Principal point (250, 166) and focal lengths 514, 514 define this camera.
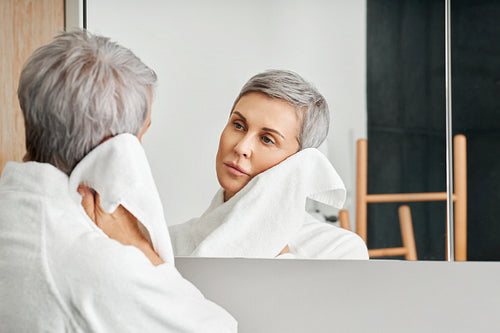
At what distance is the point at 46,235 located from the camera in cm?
70

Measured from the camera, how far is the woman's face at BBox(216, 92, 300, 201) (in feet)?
3.28

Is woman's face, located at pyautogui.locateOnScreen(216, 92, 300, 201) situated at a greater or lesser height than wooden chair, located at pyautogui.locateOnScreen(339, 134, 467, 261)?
greater

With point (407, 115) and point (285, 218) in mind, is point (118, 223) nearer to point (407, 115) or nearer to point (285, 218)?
point (285, 218)

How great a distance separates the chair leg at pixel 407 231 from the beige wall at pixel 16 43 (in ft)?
2.66

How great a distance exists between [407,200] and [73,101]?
614 mm

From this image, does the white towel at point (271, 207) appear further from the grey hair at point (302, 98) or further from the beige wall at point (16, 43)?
the beige wall at point (16, 43)

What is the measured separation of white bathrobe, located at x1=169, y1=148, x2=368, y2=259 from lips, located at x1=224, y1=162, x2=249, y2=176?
0.09 ft

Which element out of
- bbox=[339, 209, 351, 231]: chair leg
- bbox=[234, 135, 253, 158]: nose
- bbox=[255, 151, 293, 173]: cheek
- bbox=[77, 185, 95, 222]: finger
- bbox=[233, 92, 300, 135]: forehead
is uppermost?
bbox=[233, 92, 300, 135]: forehead

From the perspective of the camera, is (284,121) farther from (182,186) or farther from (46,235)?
(46,235)

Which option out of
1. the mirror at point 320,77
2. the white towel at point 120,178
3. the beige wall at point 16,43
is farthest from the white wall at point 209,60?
the white towel at point 120,178

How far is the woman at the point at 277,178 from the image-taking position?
100 cm

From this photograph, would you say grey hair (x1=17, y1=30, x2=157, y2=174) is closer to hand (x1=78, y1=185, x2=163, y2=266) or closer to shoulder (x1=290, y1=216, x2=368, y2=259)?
hand (x1=78, y1=185, x2=163, y2=266)

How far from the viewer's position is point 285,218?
1.01 m

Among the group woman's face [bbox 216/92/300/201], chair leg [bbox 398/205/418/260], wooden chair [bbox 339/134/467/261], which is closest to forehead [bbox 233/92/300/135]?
woman's face [bbox 216/92/300/201]
